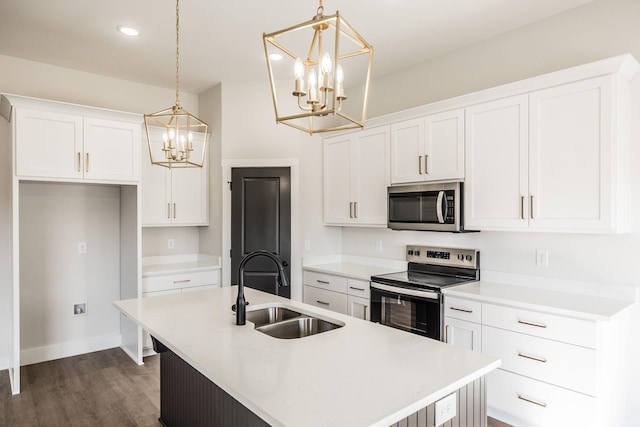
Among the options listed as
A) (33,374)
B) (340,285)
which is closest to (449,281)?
(340,285)

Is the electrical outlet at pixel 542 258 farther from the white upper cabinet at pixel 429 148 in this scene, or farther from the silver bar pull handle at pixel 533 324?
the white upper cabinet at pixel 429 148

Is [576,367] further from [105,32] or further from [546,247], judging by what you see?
[105,32]

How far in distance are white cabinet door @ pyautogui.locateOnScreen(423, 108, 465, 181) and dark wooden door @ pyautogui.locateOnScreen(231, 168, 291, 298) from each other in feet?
5.28

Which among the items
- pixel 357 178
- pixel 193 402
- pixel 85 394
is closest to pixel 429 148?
pixel 357 178

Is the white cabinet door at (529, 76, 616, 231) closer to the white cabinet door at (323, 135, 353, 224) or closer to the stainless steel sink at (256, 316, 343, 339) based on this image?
the stainless steel sink at (256, 316, 343, 339)

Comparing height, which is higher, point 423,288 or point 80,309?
point 423,288

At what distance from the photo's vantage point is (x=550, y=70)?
9.70ft

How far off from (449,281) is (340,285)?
3.50 ft

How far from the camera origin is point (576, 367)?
2.35 m

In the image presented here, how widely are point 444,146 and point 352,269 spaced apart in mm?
1549

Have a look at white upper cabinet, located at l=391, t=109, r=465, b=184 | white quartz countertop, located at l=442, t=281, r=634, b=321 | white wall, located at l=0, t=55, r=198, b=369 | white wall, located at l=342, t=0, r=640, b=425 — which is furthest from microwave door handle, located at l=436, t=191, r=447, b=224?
white wall, located at l=0, t=55, r=198, b=369

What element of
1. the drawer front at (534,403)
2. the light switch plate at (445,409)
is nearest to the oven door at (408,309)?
the drawer front at (534,403)

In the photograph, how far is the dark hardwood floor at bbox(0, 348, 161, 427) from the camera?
2855 millimetres

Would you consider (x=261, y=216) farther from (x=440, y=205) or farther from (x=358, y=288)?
(x=440, y=205)
